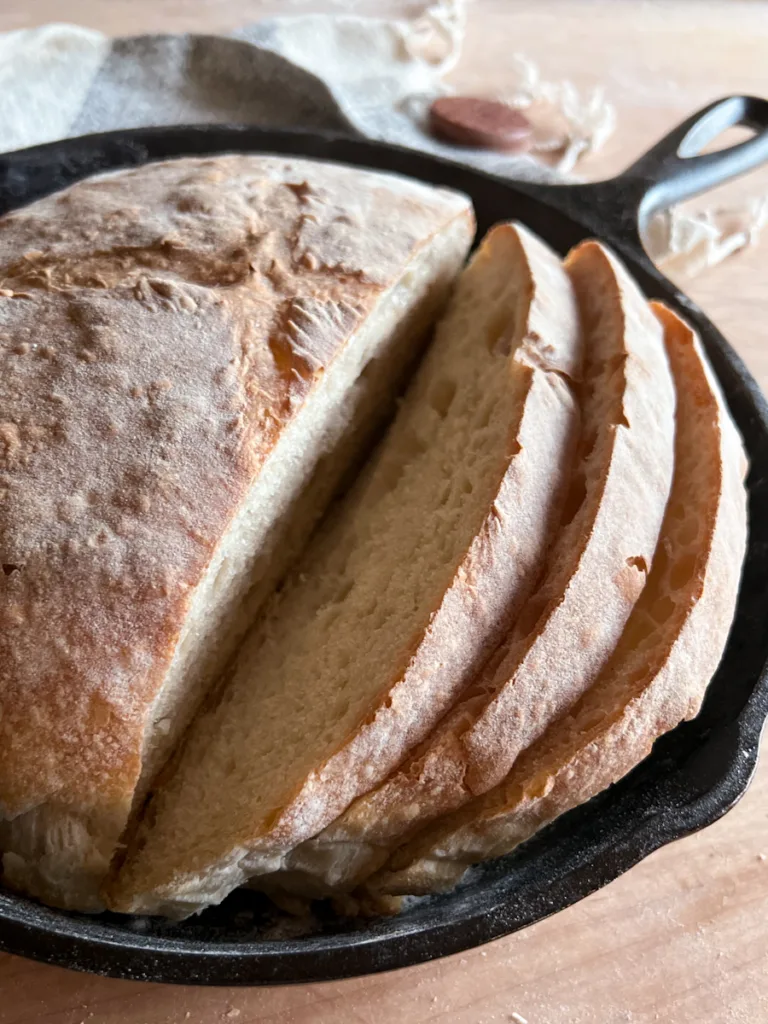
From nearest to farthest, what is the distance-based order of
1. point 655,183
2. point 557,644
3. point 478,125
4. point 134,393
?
point 557,644, point 134,393, point 655,183, point 478,125

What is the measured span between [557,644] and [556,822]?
31 centimetres

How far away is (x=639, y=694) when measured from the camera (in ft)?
3.92

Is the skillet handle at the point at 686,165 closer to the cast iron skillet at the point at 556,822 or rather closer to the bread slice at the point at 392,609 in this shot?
the cast iron skillet at the point at 556,822

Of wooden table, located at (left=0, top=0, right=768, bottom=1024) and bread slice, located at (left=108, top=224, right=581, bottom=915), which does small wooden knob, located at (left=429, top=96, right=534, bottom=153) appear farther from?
wooden table, located at (left=0, top=0, right=768, bottom=1024)

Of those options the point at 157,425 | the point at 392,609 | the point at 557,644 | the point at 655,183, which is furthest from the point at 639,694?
the point at 655,183

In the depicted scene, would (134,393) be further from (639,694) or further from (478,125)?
(478,125)

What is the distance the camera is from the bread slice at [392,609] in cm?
113

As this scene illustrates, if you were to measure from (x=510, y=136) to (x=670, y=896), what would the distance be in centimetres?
219

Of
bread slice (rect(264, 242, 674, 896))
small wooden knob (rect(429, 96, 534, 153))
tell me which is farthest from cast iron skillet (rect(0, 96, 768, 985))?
small wooden knob (rect(429, 96, 534, 153))

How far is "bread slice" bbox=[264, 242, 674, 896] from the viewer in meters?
1.12

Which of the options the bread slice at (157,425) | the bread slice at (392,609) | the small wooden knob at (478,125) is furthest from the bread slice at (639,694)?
the small wooden knob at (478,125)

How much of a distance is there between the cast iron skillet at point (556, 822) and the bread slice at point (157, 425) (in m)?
0.17

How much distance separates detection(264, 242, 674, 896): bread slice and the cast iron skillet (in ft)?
0.36

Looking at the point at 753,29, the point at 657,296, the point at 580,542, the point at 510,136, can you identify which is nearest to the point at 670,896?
the point at 580,542
